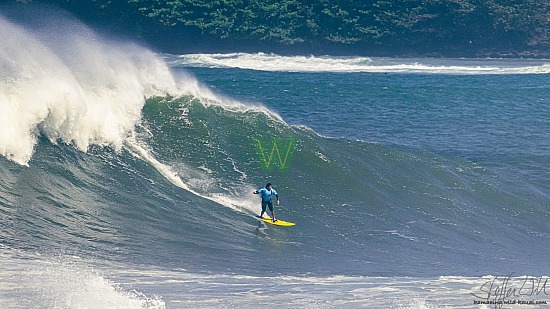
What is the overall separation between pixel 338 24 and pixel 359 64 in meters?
12.7

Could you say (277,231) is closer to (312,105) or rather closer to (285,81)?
(312,105)

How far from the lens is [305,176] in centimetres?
1822

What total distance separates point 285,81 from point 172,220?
917 inches

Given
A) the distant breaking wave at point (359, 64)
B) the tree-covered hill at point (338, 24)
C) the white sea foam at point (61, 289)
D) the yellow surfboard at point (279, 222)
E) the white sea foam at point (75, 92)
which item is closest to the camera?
the white sea foam at point (61, 289)

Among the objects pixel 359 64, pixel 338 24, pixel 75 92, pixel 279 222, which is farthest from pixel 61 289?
pixel 338 24

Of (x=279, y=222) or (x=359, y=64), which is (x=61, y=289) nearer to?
(x=279, y=222)

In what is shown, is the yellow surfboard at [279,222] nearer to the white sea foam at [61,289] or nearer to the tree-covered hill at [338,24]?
the white sea foam at [61,289]

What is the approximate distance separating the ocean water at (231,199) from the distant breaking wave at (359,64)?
19560 millimetres

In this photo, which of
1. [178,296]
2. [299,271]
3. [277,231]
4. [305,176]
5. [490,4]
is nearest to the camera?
[178,296]

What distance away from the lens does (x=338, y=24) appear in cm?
6312

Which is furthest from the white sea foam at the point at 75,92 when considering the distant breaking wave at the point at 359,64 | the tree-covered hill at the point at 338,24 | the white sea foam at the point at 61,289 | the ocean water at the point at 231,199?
the tree-covered hill at the point at 338,24

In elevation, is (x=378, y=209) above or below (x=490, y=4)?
below

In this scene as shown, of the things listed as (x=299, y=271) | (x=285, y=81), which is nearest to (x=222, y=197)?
(x=299, y=271)

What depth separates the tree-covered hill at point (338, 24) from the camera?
199 ft
